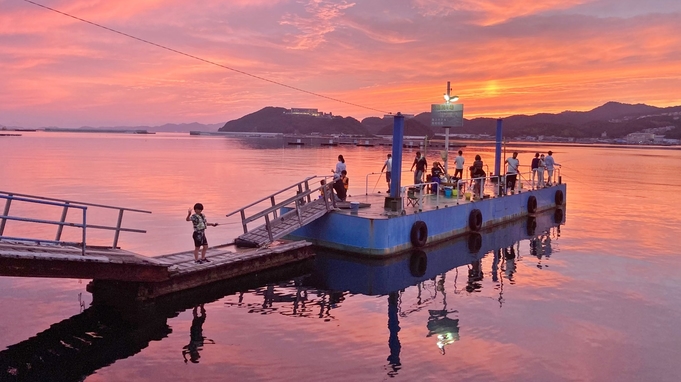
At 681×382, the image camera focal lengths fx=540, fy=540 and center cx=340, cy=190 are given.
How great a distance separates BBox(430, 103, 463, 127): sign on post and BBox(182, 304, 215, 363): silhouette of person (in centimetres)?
1974

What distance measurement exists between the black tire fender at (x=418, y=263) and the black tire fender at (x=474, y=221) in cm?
461

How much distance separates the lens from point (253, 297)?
645 inches

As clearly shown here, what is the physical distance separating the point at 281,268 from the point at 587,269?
38.2 ft

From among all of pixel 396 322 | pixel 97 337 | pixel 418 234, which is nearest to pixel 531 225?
pixel 418 234

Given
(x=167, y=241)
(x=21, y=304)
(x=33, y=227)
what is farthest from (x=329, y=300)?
(x=33, y=227)

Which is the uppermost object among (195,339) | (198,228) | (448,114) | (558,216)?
(448,114)

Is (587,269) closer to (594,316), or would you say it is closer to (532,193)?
(594,316)

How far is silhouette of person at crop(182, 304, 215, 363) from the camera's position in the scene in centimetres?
1205

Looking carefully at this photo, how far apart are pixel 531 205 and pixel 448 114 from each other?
756cm

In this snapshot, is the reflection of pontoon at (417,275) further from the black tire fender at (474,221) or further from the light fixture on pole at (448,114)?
the light fixture on pole at (448,114)

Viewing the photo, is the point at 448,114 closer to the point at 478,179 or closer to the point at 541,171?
the point at 478,179

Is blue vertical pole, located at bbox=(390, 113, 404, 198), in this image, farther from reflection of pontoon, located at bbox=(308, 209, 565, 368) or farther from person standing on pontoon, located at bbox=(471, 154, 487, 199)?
person standing on pontoon, located at bbox=(471, 154, 487, 199)

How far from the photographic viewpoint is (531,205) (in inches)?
1270

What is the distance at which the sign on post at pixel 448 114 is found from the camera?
1198 inches
